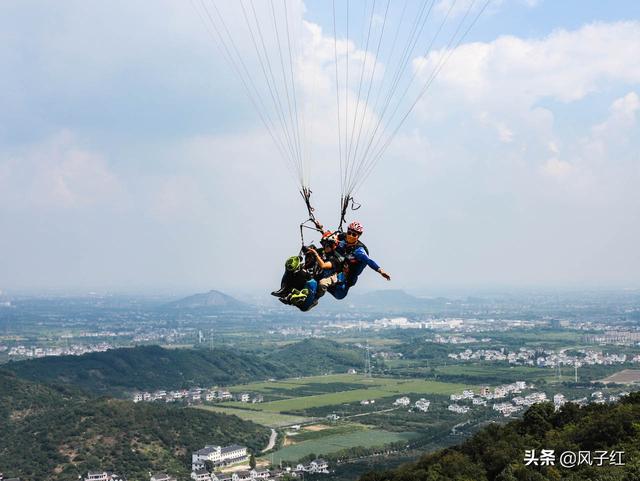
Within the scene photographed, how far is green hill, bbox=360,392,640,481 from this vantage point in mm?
16859

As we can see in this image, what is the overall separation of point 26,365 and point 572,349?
273ft

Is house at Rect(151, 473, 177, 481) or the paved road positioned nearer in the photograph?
house at Rect(151, 473, 177, 481)

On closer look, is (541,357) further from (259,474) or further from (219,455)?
(259,474)

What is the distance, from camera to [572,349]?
380 ft

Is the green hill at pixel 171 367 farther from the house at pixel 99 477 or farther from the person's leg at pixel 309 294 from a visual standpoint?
the person's leg at pixel 309 294

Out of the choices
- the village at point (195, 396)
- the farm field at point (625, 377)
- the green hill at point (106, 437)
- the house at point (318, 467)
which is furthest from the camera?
the farm field at point (625, 377)

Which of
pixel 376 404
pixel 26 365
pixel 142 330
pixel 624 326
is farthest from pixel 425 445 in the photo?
pixel 142 330

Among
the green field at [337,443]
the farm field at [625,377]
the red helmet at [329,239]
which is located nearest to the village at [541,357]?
the farm field at [625,377]

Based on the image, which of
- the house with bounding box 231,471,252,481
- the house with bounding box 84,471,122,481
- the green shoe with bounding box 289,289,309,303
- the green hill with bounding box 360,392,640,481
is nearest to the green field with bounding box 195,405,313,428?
the house with bounding box 231,471,252,481

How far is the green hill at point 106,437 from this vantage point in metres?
45.0

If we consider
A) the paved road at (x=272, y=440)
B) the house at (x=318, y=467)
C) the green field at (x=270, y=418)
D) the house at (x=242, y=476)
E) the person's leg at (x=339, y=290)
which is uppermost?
the person's leg at (x=339, y=290)

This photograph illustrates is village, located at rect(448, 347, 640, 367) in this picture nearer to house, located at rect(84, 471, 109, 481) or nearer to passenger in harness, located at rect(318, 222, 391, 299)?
house, located at rect(84, 471, 109, 481)

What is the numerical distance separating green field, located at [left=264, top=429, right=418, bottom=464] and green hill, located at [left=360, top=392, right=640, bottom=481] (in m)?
24.1

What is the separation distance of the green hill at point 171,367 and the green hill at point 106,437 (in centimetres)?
2832
